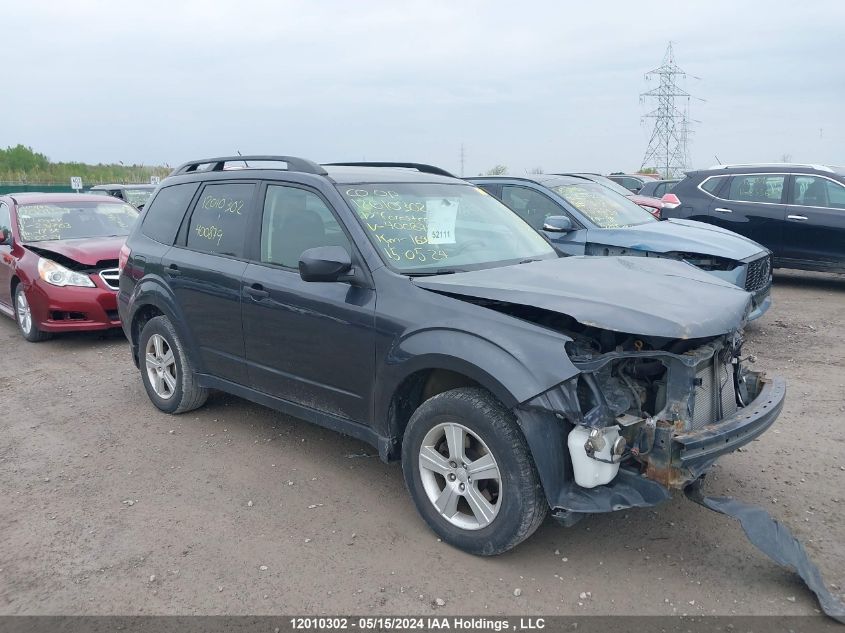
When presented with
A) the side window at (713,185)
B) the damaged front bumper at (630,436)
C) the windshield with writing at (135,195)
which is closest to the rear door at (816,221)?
the side window at (713,185)

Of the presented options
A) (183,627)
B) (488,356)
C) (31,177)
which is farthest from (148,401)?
(31,177)

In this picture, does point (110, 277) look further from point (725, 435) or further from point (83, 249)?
point (725, 435)

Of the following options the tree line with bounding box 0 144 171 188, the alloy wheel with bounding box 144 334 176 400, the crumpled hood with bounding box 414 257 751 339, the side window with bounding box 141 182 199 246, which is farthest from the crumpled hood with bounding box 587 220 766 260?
the tree line with bounding box 0 144 171 188

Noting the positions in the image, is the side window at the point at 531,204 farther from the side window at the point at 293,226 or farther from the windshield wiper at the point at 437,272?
the windshield wiper at the point at 437,272

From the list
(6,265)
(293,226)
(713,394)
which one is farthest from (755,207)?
(6,265)

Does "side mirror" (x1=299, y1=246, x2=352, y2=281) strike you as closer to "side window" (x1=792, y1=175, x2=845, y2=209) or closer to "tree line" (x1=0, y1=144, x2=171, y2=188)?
"side window" (x1=792, y1=175, x2=845, y2=209)

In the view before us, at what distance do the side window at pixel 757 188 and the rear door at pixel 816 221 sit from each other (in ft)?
0.62

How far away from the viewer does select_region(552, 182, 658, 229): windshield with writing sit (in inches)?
312

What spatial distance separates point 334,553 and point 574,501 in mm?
1257

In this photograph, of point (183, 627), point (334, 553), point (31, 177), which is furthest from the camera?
point (31, 177)

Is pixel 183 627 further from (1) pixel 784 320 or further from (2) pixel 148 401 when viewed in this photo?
(1) pixel 784 320

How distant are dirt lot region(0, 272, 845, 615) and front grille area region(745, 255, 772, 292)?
1.91m

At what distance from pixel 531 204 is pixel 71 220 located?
18.6 feet

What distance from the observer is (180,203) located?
18.3ft
